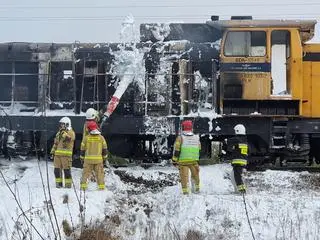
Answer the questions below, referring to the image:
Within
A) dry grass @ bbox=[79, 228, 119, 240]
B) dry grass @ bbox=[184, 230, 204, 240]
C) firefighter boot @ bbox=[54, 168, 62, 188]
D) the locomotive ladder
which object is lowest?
dry grass @ bbox=[184, 230, 204, 240]

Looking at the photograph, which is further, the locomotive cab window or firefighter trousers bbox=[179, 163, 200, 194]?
the locomotive cab window

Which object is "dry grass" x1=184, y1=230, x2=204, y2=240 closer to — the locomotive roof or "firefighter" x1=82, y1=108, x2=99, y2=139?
"firefighter" x1=82, y1=108, x2=99, y2=139

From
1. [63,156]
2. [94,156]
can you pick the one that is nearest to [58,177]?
[63,156]

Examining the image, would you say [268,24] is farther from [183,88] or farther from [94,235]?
[94,235]

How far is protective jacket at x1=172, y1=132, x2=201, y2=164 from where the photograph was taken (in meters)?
10.7

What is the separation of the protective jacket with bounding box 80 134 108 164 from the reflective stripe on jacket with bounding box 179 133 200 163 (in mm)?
1556

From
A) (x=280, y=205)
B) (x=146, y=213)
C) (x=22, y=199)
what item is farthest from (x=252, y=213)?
(x=22, y=199)

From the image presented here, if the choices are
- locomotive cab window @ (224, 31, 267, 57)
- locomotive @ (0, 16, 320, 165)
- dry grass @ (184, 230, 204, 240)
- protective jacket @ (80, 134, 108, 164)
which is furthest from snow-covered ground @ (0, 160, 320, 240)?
locomotive cab window @ (224, 31, 267, 57)

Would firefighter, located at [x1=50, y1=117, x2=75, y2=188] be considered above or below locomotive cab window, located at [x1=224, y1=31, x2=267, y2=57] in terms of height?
below

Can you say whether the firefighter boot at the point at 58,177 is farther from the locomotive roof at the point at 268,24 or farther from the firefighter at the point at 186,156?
the locomotive roof at the point at 268,24

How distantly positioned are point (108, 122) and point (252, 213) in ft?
15.3

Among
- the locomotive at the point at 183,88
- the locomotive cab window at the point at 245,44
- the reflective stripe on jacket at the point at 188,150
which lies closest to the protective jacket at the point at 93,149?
the reflective stripe on jacket at the point at 188,150

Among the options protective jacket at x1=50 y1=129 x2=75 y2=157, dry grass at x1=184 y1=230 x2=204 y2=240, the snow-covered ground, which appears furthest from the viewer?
protective jacket at x1=50 y1=129 x2=75 y2=157

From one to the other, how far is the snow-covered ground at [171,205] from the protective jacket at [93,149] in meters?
0.62
